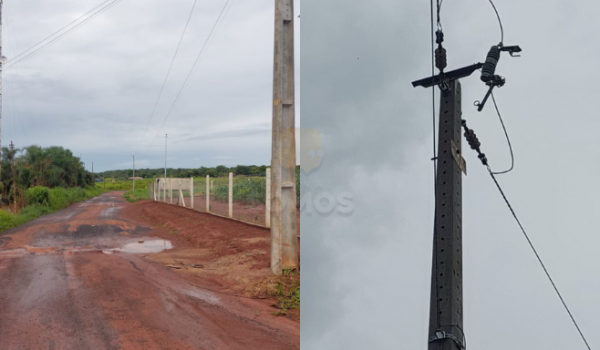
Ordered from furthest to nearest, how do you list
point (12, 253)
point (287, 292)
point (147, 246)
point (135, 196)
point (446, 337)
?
point (135, 196) < point (147, 246) < point (12, 253) < point (287, 292) < point (446, 337)

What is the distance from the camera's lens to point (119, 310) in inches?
237

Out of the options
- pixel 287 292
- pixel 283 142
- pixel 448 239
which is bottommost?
pixel 287 292

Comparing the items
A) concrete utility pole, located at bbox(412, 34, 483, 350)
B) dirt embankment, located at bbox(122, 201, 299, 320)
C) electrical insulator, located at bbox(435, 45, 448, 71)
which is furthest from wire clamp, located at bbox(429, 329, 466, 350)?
electrical insulator, located at bbox(435, 45, 448, 71)

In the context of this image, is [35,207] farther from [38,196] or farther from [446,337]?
[446,337]

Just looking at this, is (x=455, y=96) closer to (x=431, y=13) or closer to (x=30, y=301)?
(x=431, y=13)

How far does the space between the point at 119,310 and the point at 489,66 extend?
546 cm

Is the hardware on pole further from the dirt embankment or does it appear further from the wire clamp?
the dirt embankment

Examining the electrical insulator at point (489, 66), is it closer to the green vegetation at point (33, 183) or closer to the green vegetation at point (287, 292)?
the green vegetation at point (287, 292)

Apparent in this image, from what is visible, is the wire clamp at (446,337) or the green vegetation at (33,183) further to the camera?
the green vegetation at (33,183)

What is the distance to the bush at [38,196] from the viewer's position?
25047mm

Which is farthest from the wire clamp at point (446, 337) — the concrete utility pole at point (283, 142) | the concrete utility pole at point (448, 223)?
the concrete utility pole at point (283, 142)

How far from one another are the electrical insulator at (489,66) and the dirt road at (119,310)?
3.70m

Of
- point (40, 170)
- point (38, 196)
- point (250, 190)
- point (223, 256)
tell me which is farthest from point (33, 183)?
point (223, 256)

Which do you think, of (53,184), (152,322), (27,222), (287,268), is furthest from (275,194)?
(53,184)
